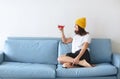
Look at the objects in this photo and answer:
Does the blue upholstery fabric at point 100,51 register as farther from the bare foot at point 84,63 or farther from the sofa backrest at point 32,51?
the sofa backrest at point 32,51

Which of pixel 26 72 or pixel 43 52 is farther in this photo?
pixel 43 52

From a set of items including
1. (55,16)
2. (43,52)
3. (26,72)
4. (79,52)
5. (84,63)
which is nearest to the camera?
(26,72)

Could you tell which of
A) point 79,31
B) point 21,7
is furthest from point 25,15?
point 79,31

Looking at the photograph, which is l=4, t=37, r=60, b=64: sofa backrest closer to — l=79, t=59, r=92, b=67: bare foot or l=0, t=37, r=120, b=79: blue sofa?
l=0, t=37, r=120, b=79: blue sofa

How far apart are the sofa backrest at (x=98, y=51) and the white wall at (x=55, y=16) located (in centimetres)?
30

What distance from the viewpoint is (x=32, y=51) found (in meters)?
3.78

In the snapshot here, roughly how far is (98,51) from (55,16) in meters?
1.01

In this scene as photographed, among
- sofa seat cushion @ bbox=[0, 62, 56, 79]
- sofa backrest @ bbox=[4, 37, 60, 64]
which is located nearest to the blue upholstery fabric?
sofa backrest @ bbox=[4, 37, 60, 64]

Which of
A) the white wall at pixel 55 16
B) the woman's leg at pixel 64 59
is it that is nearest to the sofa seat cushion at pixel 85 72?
the woman's leg at pixel 64 59

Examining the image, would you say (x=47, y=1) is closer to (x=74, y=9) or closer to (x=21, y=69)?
(x=74, y=9)

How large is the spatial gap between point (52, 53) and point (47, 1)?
38.4 inches

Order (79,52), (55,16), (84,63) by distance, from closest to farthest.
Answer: (84,63) < (79,52) < (55,16)

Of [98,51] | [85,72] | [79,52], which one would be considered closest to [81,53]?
[79,52]

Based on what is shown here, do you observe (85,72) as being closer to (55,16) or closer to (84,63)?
(84,63)
